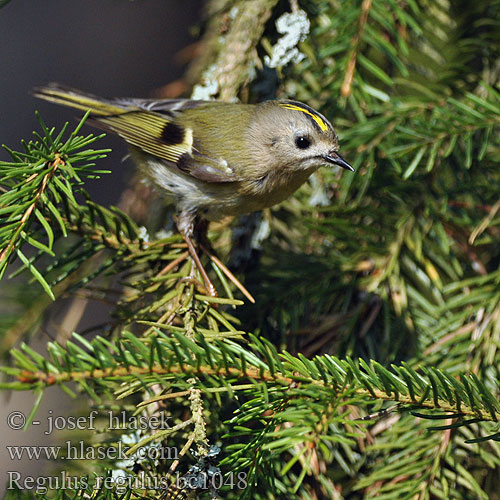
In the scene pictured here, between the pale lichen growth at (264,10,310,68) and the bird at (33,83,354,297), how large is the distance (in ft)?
0.28

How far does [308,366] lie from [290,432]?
3.7 inches

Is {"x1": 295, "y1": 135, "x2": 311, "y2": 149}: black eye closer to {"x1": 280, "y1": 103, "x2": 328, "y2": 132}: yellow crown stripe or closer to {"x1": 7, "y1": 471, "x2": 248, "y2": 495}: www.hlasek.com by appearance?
{"x1": 280, "y1": 103, "x2": 328, "y2": 132}: yellow crown stripe

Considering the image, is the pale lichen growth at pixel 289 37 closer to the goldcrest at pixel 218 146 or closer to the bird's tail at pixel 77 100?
the goldcrest at pixel 218 146

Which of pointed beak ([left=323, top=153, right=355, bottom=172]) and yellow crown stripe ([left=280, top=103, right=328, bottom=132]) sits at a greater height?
yellow crown stripe ([left=280, top=103, right=328, bottom=132])

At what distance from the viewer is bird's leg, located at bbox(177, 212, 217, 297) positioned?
912mm

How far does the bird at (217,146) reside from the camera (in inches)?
46.9

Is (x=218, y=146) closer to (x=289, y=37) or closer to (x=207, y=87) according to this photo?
(x=207, y=87)

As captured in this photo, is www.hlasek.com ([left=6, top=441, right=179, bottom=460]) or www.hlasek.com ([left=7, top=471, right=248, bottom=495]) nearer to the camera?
www.hlasek.com ([left=7, top=471, right=248, bottom=495])

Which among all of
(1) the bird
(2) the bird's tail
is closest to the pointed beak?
(1) the bird

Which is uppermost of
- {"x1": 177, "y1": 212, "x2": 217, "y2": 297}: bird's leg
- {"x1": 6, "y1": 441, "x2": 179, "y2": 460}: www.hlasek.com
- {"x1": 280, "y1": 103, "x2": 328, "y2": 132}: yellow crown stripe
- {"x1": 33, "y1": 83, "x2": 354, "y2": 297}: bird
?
{"x1": 280, "y1": 103, "x2": 328, "y2": 132}: yellow crown stripe

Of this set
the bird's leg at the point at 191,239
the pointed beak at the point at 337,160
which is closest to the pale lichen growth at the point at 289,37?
the pointed beak at the point at 337,160

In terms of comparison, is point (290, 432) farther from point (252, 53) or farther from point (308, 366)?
point (252, 53)

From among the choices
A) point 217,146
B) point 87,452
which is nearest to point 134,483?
point 87,452

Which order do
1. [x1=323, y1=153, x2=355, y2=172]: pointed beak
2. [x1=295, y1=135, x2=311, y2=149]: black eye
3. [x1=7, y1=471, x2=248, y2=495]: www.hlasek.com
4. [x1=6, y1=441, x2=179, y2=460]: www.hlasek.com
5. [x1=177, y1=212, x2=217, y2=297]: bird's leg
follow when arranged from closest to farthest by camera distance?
[x1=7, y1=471, x2=248, y2=495]: www.hlasek.com < [x1=6, y1=441, x2=179, y2=460]: www.hlasek.com < [x1=177, y1=212, x2=217, y2=297]: bird's leg < [x1=323, y1=153, x2=355, y2=172]: pointed beak < [x1=295, y1=135, x2=311, y2=149]: black eye
